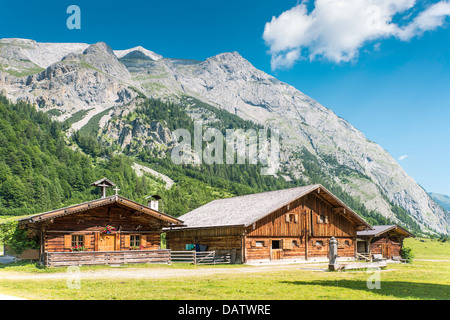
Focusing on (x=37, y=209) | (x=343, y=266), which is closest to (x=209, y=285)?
(x=343, y=266)

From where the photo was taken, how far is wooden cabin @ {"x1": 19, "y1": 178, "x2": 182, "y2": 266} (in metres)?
31.9

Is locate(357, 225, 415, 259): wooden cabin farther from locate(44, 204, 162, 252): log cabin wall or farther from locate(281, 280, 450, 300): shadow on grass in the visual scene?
locate(281, 280, 450, 300): shadow on grass

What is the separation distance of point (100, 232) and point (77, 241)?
74.3 inches

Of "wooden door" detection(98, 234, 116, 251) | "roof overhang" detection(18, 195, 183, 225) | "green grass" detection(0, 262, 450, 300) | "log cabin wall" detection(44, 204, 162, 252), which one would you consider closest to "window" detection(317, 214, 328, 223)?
"roof overhang" detection(18, 195, 183, 225)

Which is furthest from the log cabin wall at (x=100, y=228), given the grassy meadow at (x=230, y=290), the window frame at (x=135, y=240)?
the grassy meadow at (x=230, y=290)

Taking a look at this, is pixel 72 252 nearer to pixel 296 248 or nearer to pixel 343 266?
pixel 343 266

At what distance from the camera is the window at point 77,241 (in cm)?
3434

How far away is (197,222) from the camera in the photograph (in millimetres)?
46219

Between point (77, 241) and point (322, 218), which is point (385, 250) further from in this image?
point (77, 241)

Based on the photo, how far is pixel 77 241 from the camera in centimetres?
3447

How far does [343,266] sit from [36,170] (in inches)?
7455

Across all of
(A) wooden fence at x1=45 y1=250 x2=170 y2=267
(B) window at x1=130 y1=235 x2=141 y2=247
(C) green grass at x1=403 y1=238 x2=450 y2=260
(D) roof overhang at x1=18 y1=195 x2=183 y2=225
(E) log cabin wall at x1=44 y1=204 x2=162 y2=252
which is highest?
(D) roof overhang at x1=18 y1=195 x2=183 y2=225

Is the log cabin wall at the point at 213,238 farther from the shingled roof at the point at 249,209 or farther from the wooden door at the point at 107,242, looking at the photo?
the wooden door at the point at 107,242

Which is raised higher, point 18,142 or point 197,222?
point 18,142
